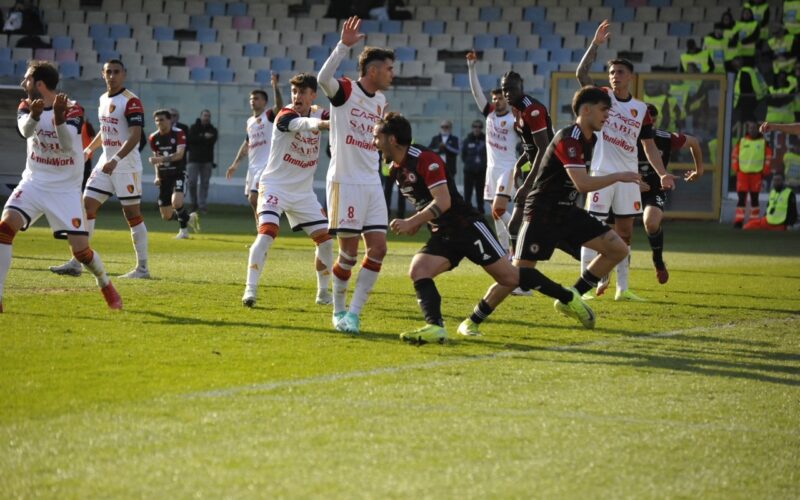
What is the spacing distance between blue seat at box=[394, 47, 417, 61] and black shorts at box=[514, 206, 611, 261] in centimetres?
2393

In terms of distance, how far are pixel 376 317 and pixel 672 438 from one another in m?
4.94

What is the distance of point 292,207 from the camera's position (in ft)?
38.2

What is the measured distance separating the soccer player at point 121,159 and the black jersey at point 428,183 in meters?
4.77

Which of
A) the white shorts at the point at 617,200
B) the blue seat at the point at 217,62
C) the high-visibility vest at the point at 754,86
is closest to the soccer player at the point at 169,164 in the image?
the white shorts at the point at 617,200

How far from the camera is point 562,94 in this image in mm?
28984

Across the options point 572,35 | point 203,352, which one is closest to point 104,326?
point 203,352

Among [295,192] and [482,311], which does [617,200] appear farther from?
[482,311]

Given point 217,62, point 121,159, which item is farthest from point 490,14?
point 121,159

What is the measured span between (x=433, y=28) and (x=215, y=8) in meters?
6.73

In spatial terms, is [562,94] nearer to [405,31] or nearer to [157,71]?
[405,31]

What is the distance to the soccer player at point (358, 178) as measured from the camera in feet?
32.4

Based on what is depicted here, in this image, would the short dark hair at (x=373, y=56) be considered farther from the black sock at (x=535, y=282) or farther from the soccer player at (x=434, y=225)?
the black sock at (x=535, y=282)

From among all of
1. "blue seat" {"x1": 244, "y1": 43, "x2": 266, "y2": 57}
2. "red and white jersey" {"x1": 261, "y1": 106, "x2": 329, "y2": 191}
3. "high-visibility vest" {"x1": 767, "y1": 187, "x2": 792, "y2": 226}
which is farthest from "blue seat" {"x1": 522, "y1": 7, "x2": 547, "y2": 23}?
"red and white jersey" {"x1": 261, "y1": 106, "x2": 329, "y2": 191}

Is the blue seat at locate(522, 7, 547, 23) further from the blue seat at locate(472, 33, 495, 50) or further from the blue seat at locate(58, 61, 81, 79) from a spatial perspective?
the blue seat at locate(58, 61, 81, 79)
